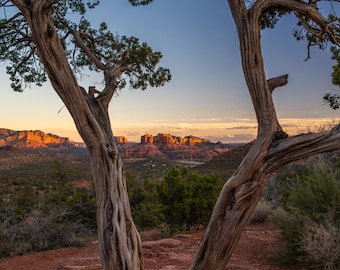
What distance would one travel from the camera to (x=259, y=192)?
390cm

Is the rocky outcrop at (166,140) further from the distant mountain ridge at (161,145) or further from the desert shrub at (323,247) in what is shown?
the desert shrub at (323,247)

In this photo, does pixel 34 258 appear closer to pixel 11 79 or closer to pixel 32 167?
pixel 11 79

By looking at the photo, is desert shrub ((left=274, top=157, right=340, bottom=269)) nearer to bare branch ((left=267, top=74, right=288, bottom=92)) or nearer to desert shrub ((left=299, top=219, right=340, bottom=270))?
desert shrub ((left=299, top=219, right=340, bottom=270))

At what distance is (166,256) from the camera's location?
8812 mm

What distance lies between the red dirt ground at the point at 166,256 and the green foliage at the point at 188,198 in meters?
1.62

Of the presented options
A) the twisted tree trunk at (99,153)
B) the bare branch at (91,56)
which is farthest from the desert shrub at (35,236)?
the twisted tree trunk at (99,153)

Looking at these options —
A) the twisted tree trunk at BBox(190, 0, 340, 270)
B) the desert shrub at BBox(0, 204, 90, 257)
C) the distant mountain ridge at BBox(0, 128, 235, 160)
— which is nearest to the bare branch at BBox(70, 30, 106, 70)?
the twisted tree trunk at BBox(190, 0, 340, 270)

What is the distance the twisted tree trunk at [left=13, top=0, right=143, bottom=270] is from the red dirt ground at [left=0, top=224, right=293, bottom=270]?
3665mm

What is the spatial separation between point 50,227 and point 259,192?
30.1 ft

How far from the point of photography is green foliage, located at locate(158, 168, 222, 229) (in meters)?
12.8

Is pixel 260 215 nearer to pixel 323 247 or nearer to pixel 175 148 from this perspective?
pixel 323 247

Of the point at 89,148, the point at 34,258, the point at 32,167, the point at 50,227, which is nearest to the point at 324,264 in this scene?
the point at 89,148

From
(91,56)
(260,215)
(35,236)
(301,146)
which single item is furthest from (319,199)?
(35,236)

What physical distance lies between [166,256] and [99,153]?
5063mm
